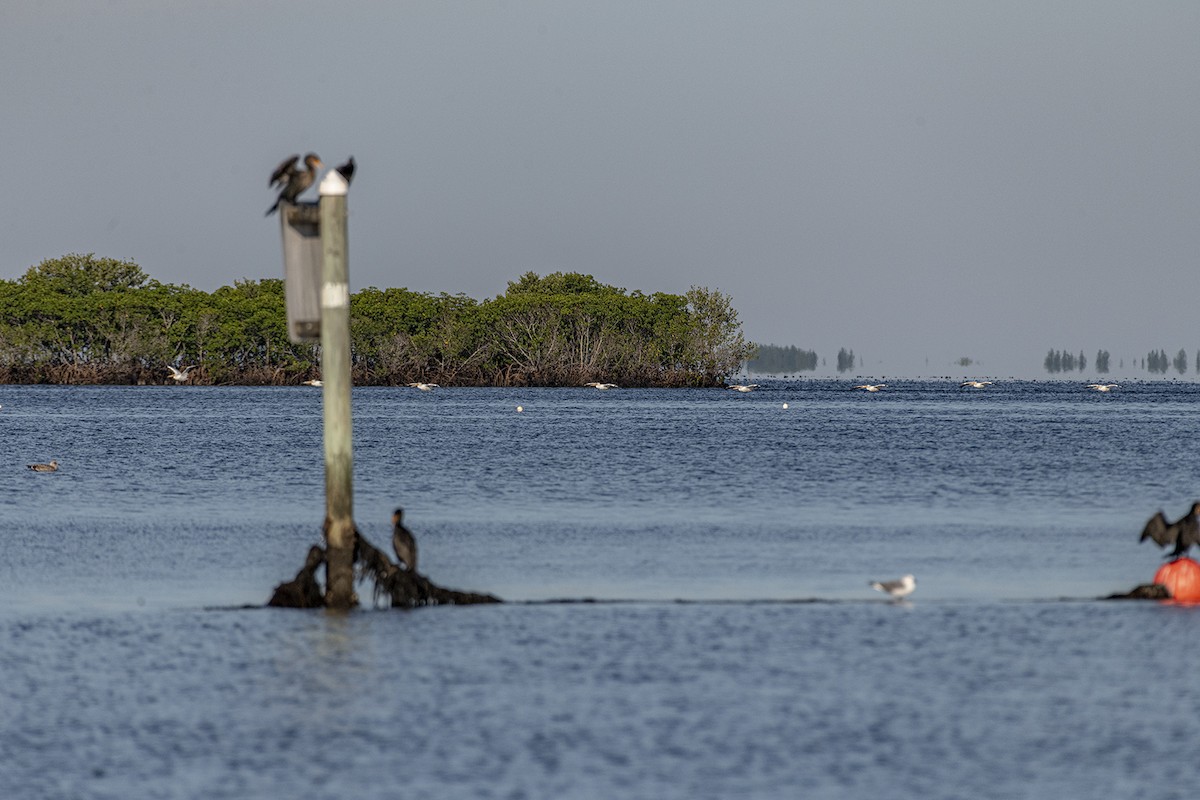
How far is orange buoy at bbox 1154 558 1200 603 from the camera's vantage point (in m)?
21.2

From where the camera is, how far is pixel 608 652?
17.3m

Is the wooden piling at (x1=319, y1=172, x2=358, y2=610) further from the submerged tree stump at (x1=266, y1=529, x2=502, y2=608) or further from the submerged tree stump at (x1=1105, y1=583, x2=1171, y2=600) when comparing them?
the submerged tree stump at (x1=1105, y1=583, x2=1171, y2=600)

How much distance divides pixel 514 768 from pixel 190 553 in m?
16.1

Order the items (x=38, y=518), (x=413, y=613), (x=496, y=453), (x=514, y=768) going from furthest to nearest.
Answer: (x=496, y=453), (x=38, y=518), (x=413, y=613), (x=514, y=768)

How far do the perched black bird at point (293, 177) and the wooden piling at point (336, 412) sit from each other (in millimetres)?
226

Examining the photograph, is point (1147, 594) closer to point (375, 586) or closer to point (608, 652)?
point (608, 652)

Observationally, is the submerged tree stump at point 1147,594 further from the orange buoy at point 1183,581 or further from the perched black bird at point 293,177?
the perched black bird at point 293,177

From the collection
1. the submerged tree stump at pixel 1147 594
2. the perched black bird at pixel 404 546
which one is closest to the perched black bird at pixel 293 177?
the perched black bird at pixel 404 546

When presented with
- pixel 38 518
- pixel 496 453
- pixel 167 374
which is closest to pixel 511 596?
pixel 38 518

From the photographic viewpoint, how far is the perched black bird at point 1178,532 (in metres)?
22.6

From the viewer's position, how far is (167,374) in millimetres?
194250

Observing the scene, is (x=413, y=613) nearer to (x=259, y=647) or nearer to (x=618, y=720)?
(x=259, y=647)

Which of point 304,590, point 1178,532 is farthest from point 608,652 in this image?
point 1178,532

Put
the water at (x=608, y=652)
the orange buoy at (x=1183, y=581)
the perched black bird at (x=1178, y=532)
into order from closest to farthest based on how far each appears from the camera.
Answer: the water at (x=608, y=652), the orange buoy at (x=1183, y=581), the perched black bird at (x=1178, y=532)
